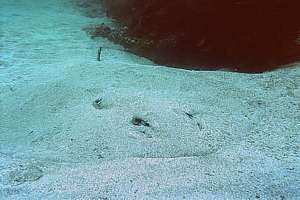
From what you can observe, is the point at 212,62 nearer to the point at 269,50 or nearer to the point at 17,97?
the point at 269,50

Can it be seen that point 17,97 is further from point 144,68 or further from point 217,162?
point 217,162

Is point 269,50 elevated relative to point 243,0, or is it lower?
lower

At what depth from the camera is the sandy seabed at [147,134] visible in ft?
7.55

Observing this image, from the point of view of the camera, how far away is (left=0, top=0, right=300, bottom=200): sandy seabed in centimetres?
230

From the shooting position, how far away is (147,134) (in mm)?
2996

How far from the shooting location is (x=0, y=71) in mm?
5363

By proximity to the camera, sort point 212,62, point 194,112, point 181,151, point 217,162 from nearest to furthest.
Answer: point 217,162 → point 181,151 → point 194,112 → point 212,62

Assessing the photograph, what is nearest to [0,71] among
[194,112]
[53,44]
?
[53,44]

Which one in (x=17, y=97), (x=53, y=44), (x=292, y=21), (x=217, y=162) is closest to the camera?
(x=217, y=162)

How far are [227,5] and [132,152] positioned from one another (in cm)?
352

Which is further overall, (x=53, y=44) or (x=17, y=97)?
(x=53, y=44)

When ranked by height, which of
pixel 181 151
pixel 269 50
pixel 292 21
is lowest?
pixel 181 151

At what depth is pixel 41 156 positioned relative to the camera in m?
2.79

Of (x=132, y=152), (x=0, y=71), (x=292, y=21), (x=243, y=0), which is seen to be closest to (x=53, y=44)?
(x=0, y=71)
